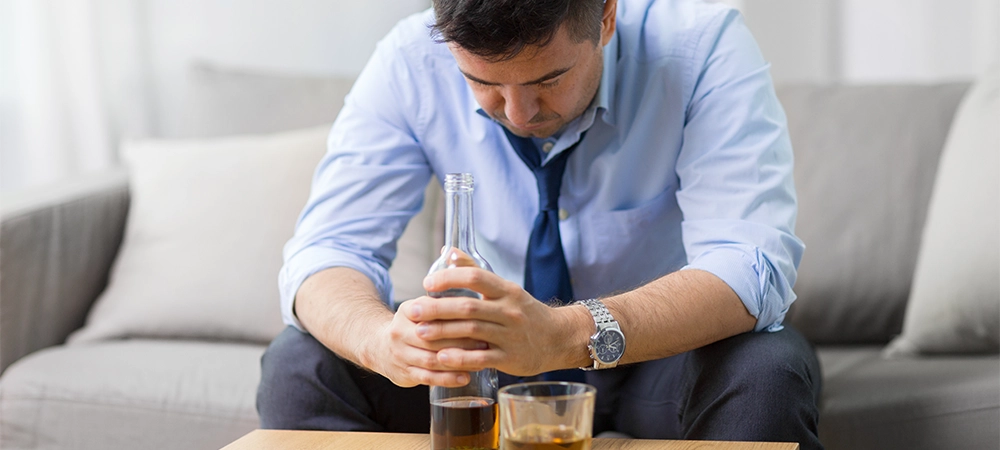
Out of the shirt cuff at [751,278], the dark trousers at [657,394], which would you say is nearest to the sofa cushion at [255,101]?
the dark trousers at [657,394]

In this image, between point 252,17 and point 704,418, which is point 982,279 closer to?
point 704,418

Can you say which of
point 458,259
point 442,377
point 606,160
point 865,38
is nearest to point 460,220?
point 458,259

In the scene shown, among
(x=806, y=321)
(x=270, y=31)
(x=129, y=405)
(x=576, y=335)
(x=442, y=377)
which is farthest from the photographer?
(x=270, y=31)

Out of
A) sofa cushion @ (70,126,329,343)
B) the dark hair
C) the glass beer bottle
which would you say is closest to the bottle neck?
the glass beer bottle

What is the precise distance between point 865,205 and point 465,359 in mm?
1092

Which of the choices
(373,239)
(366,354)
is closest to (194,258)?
(373,239)

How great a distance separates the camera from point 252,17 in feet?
8.13

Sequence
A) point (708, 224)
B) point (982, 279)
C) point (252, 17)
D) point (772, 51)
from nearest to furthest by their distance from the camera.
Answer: point (708, 224) → point (982, 279) → point (772, 51) → point (252, 17)

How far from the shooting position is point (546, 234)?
4.13 feet

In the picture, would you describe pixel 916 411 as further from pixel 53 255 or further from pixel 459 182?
pixel 53 255

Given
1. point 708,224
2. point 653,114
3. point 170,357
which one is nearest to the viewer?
point 708,224

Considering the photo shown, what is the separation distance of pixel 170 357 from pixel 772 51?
5.30ft

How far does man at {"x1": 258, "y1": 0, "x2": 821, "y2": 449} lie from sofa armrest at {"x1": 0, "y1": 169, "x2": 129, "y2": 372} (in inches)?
26.3

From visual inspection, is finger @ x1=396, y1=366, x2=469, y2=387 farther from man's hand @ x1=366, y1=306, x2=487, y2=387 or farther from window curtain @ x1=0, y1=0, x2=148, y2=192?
window curtain @ x1=0, y1=0, x2=148, y2=192
